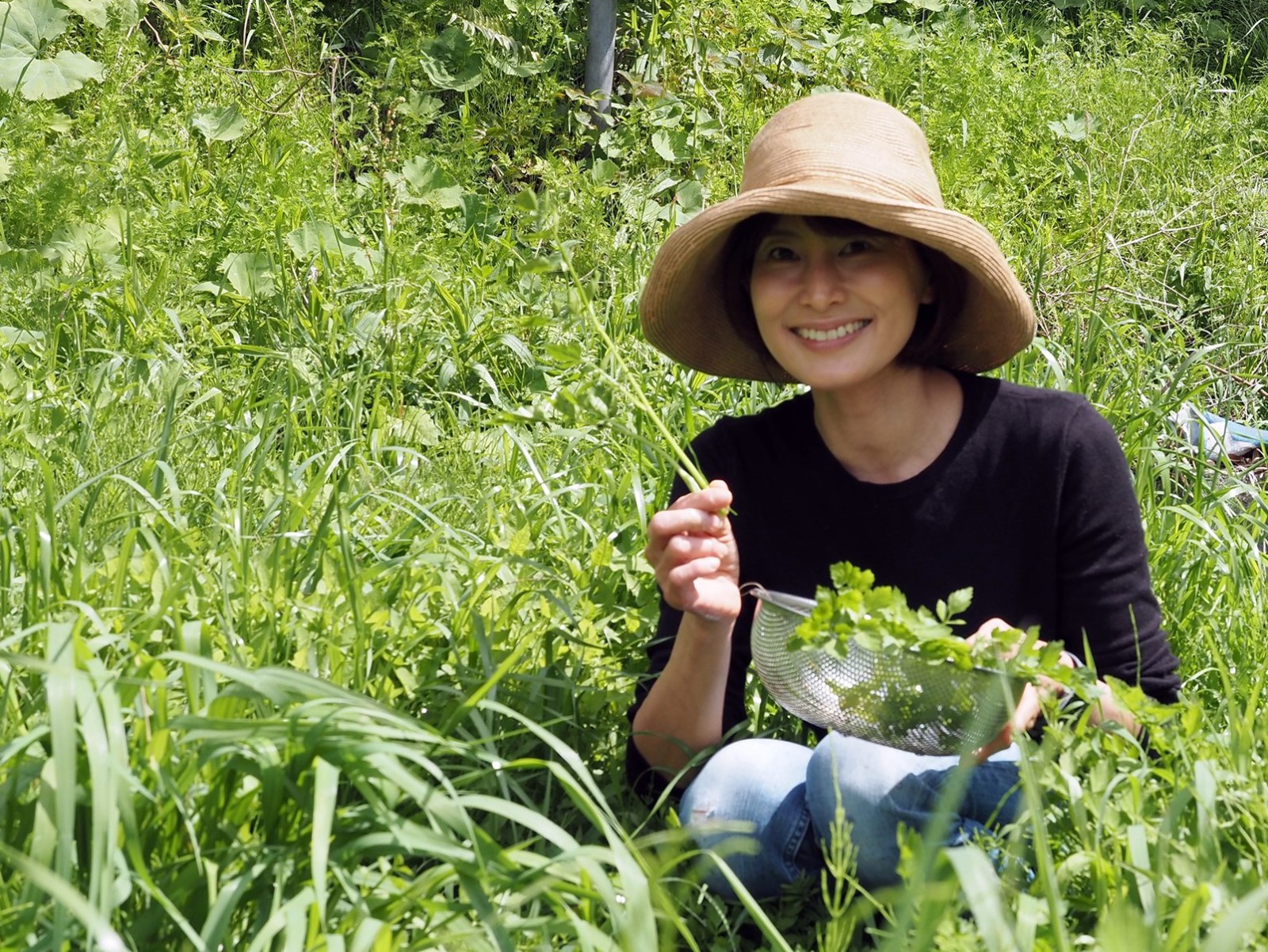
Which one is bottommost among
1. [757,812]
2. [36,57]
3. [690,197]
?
[757,812]

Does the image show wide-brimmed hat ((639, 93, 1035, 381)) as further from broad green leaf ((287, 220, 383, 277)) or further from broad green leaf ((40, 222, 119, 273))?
broad green leaf ((40, 222, 119, 273))

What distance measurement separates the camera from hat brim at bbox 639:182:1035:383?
6.42 ft

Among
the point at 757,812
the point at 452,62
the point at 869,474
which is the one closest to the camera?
the point at 757,812

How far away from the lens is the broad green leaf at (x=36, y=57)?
3.87m

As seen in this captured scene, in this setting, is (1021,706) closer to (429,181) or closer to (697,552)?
(697,552)

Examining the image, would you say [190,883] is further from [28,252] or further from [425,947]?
[28,252]

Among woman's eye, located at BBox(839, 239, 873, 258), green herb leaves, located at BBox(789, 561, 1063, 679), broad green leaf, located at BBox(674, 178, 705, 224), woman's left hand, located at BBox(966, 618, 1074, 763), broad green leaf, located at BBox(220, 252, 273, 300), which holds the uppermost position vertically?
woman's eye, located at BBox(839, 239, 873, 258)

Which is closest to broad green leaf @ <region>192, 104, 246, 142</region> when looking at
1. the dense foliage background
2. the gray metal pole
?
the dense foliage background

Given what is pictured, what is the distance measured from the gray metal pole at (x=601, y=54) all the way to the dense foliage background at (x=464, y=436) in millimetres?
63

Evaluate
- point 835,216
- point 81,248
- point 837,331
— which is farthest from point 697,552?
point 81,248

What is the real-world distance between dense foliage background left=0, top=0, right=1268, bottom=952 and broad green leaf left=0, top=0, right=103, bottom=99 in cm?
1

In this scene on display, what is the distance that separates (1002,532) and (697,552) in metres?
0.51

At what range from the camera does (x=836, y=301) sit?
6.59ft

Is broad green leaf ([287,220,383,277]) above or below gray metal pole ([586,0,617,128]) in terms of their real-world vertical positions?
below
